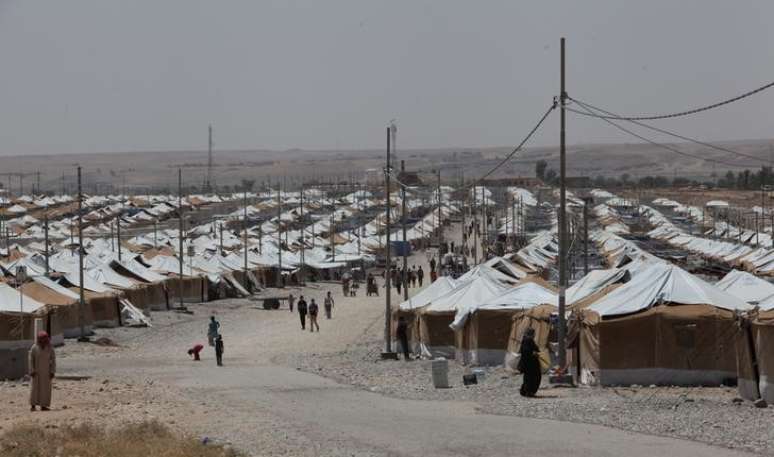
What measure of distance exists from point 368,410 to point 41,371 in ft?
15.4

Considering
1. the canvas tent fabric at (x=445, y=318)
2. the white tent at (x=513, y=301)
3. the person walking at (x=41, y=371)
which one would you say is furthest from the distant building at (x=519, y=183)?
the person walking at (x=41, y=371)

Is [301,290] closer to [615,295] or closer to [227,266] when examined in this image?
[227,266]

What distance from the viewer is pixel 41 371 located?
19000 millimetres

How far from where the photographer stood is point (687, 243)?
74.0 metres

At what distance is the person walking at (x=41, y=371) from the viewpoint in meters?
18.9

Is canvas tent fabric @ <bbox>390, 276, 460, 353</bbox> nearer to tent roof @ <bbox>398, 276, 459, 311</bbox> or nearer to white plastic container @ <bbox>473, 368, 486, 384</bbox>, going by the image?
tent roof @ <bbox>398, 276, 459, 311</bbox>

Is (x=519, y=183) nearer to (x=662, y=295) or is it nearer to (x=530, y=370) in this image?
(x=662, y=295)

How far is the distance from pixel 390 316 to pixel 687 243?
4641 centimetres

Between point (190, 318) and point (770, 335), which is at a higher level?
point (770, 335)

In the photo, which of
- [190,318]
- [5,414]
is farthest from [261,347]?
[5,414]

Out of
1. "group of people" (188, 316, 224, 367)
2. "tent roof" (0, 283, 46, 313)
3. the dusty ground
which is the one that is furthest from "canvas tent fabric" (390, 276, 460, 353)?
"tent roof" (0, 283, 46, 313)

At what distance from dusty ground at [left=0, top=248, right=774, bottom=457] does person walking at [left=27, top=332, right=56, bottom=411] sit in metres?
0.36

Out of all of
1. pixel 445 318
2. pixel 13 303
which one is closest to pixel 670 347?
pixel 445 318

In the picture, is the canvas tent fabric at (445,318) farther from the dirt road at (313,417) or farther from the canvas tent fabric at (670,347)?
the canvas tent fabric at (670,347)
